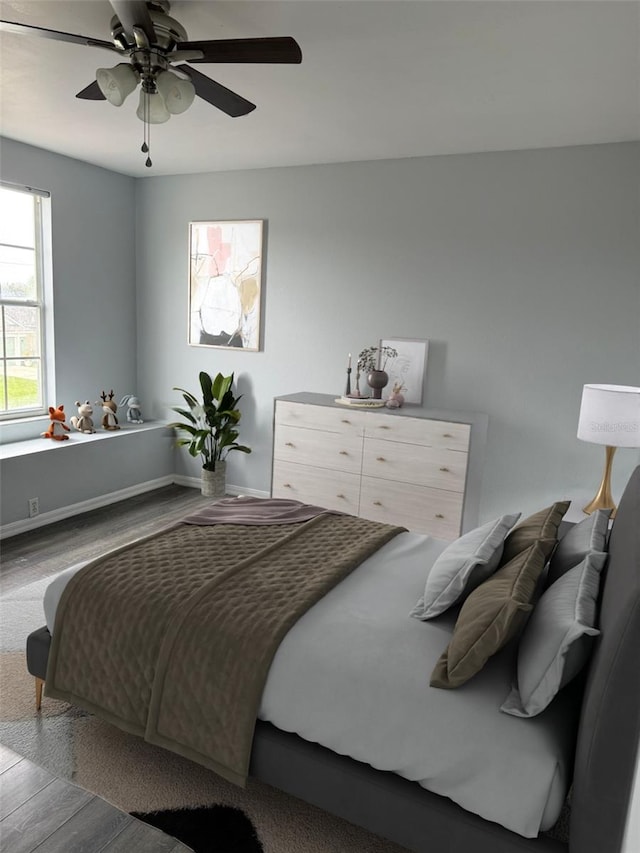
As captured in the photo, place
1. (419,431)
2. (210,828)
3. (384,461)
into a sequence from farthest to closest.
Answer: (384,461)
(419,431)
(210,828)

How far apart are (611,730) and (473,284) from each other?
3210 mm

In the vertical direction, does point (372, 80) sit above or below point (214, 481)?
above

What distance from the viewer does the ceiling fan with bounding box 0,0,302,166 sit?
1.97m

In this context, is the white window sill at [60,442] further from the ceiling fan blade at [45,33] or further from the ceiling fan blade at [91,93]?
the ceiling fan blade at [45,33]

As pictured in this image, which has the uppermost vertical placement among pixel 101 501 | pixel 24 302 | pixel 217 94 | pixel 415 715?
pixel 217 94

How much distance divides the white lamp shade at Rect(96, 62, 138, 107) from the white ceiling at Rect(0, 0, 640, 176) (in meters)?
0.34

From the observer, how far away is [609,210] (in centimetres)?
362

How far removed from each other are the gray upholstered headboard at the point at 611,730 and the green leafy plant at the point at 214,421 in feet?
12.1

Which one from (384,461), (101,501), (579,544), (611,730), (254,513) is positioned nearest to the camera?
(611,730)

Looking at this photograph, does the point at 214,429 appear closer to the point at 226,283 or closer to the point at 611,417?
the point at 226,283

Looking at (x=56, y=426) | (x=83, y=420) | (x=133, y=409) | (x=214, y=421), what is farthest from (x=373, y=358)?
(x=56, y=426)

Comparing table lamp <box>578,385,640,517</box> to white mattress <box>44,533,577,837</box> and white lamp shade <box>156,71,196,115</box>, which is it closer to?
white mattress <box>44,533,577,837</box>

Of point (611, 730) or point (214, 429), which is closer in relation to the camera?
point (611, 730)

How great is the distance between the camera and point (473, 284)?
4051 mm
